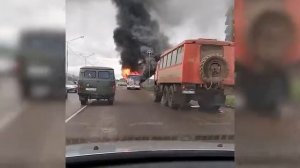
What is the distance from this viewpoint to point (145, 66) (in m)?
2.95

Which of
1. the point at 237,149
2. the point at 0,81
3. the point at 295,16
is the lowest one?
the point at 237,149

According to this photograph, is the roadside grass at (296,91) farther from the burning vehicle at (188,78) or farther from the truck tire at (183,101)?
the truck tire at (183,101)

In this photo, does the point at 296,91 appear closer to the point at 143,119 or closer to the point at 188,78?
the point at 143,119

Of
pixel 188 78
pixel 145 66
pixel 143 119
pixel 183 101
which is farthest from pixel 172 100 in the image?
pixel 145 66

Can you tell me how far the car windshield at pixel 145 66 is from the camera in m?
1.01

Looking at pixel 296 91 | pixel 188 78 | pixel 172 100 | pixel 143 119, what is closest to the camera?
pixel 296 91

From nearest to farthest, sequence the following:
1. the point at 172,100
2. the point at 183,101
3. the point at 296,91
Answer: the point at 296,91 < the point at 172,100 < the point at 183,101

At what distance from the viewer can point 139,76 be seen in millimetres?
2807

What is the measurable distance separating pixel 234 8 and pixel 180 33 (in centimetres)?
64

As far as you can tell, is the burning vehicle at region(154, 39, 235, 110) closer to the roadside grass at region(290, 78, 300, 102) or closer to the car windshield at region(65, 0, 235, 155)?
the car windshield at region(65, 0, 235, 155)

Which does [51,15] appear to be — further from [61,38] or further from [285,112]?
[285,112]

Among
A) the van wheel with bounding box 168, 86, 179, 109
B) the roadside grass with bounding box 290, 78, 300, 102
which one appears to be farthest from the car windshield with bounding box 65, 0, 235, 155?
the roadside grass with bounding box 290, 78, 300, 102

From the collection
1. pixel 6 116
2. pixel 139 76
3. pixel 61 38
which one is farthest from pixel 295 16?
pixel 139 76

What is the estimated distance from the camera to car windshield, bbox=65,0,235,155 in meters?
1.01
